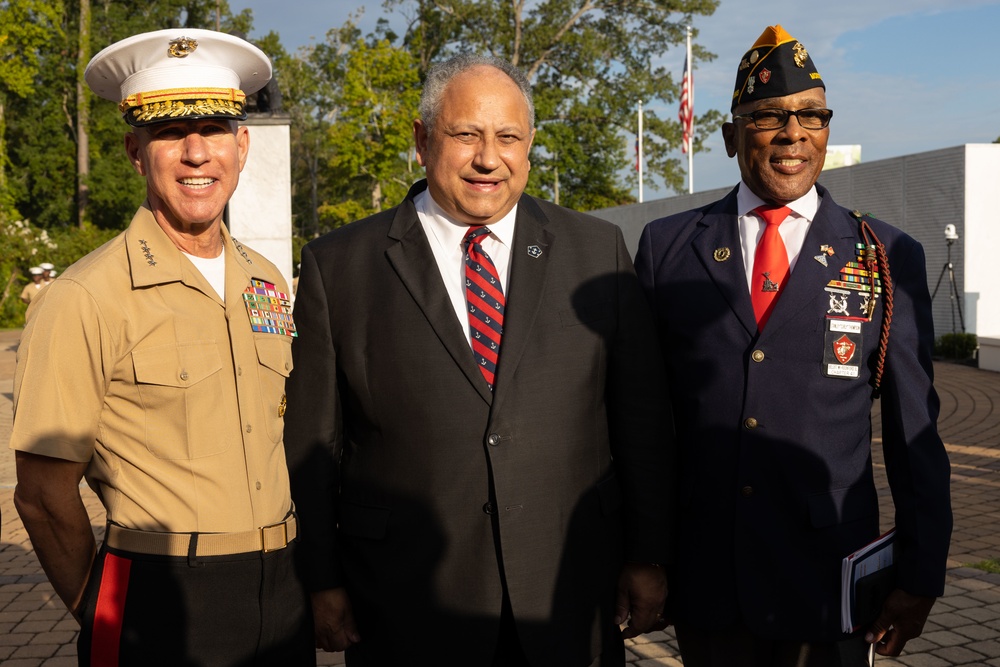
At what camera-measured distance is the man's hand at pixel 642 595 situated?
9.67 feet

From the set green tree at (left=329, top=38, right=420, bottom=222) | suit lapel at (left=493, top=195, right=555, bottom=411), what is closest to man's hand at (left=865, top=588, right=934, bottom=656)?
suit lapel at (left=493, top=195, right=555, bottom=411)

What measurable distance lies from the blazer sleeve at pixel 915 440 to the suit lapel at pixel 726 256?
0.43 m

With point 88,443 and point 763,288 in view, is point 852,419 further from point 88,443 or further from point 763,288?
point 88,443

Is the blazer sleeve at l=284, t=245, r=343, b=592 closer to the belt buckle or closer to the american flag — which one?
the belt buckle

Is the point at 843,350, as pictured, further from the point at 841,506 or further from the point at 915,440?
the point at 841,506

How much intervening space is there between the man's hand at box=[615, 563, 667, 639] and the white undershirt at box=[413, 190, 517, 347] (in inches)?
37.6

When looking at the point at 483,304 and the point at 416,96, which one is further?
the point at 416,96

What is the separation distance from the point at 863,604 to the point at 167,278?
6.85 ft

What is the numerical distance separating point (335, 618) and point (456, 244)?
1179 millimetres

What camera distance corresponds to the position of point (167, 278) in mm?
2541

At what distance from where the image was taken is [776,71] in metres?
2.89

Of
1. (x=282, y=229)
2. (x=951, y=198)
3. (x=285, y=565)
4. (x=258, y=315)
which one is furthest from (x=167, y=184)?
(x=951, y=198)

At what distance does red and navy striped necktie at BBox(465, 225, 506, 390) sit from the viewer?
2.82 m

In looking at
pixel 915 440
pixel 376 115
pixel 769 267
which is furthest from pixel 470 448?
pixel 376 115
